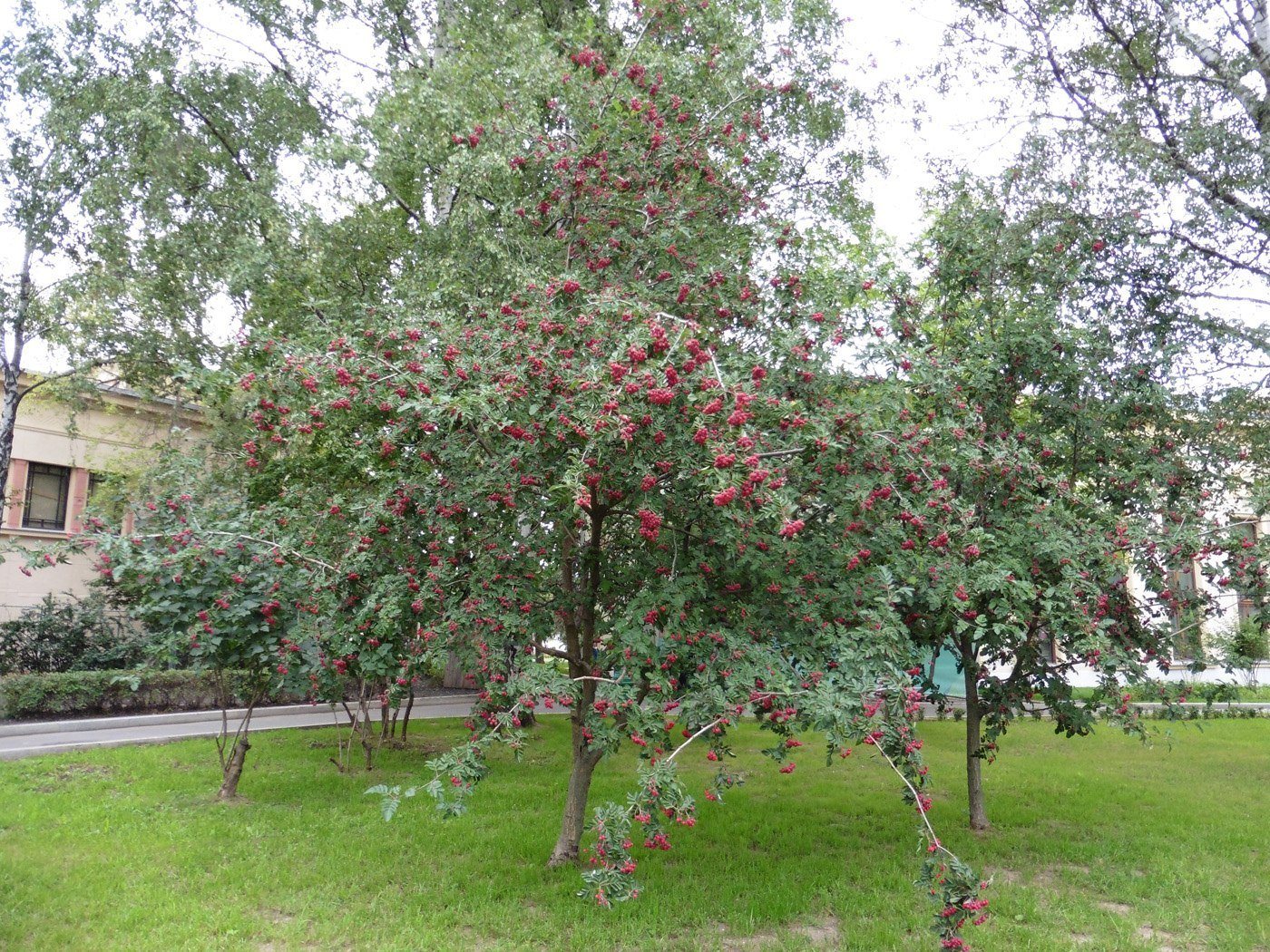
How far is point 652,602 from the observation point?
15.6ft

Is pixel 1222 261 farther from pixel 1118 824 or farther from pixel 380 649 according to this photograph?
pixel 380 649

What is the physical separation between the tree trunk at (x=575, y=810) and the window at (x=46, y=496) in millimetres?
17425

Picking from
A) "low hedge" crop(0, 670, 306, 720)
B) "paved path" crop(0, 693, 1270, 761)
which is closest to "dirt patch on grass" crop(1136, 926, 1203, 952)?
"paved path" crop(0, 693, 1270, 761)

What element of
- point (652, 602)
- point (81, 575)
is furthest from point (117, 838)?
point (81, 575)

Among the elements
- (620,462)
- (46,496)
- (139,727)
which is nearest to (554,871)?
(620,462)

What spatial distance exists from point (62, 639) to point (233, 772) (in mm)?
9333

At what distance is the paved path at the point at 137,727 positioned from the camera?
11016mm

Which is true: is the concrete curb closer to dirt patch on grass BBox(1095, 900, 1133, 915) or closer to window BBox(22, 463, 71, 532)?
window BBox(22, 463, 71, 532)

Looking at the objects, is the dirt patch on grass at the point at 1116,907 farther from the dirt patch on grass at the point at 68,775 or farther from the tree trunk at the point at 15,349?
the tree trunk at the point at 15,349

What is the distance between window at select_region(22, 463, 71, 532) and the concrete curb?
7581 millimetres

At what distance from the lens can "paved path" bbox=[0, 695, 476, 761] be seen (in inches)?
434

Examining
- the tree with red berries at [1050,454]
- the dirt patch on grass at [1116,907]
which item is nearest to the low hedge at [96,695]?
the tree with red berries at [1050,454]

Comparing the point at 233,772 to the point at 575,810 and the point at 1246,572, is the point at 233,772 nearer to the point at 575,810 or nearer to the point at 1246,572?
the point at 575,810

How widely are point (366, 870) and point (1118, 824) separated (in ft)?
22.3
